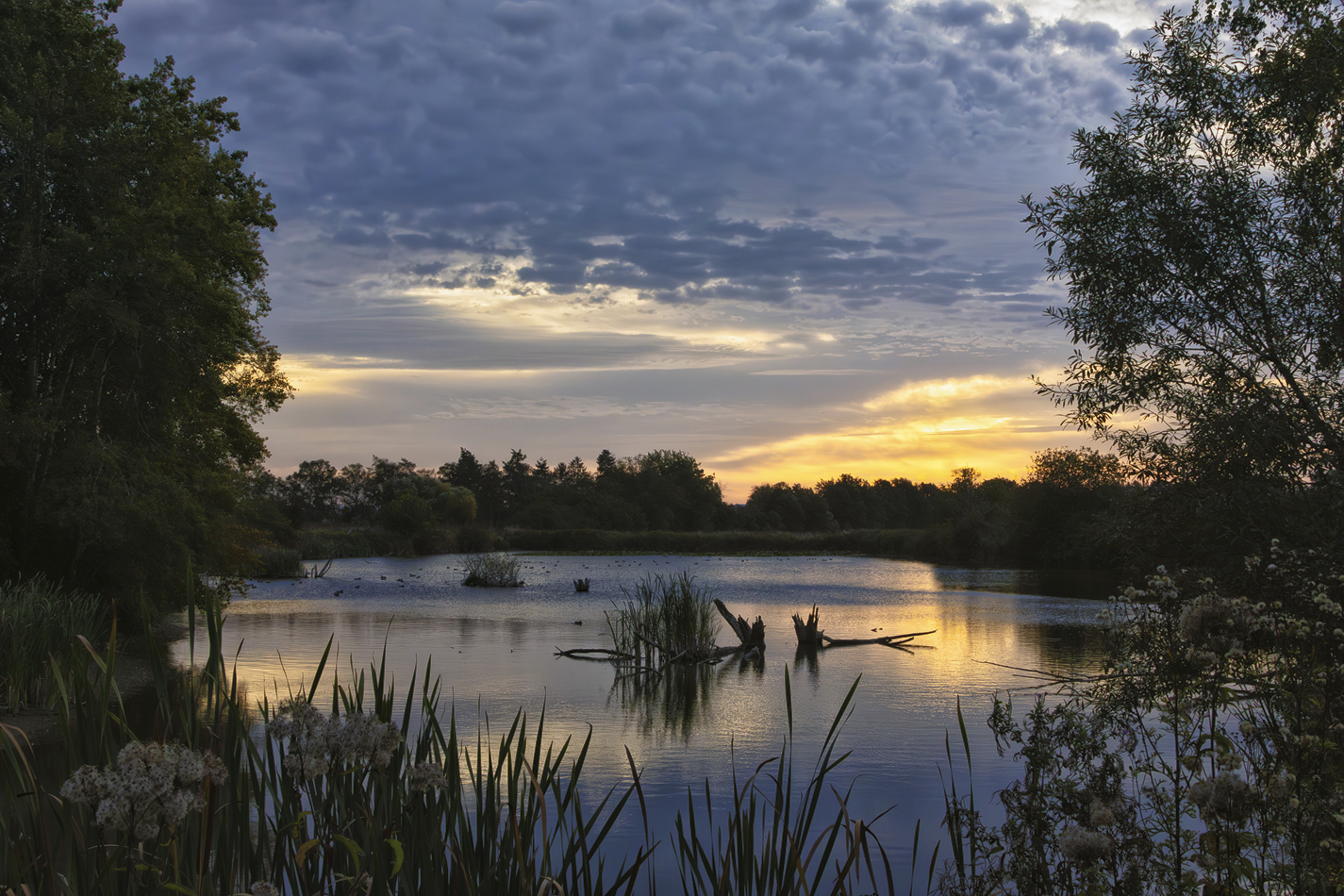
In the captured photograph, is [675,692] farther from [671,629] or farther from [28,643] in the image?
[28,643]

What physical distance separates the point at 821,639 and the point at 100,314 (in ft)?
41.9

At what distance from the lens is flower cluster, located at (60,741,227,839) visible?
5.81ft

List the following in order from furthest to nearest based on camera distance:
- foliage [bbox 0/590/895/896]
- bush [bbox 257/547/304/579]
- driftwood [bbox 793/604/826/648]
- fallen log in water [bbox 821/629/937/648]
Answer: bush [bbox 257/547/304/579] < fallen log in water [bbox 821/629/937/648] < driftwood [bbox 793/604/826/648] < foliage [bbox 0/590/895/896]

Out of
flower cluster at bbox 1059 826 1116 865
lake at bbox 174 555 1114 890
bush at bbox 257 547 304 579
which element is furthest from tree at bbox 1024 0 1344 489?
bush at bbox 257 547 304 579

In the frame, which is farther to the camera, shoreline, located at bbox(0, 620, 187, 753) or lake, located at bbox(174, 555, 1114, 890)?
lake, located at bbox(174, 555, 1114, 890)

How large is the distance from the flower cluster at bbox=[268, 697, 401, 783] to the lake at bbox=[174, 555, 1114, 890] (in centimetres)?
38

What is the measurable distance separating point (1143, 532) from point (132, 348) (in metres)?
14.9

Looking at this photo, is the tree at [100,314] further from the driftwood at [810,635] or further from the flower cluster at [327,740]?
the flower cluster at [327,740]

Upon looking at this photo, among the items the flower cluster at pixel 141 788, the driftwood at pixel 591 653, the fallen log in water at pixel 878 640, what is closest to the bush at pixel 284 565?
the driftwood at pixel 591 653

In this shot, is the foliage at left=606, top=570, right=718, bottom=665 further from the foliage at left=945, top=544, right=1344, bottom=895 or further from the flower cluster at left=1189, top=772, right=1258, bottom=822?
the flower cluster at left=1189, top=772, right=1258, bottom=822

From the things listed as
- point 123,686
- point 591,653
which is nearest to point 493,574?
point 591,653

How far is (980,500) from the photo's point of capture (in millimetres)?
57344

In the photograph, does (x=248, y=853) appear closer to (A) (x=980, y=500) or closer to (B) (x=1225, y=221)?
(B) (x=1225, y=221)

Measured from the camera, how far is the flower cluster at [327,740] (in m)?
2.29
